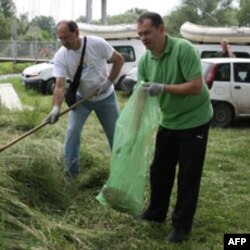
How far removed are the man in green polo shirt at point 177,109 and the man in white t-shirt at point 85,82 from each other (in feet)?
3.16

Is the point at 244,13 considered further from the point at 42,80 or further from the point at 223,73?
the point at 223,73

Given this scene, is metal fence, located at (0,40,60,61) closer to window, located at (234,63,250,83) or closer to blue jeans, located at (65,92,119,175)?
window, located at (234,63,250,83)

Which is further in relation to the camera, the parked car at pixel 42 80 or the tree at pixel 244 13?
the tree at pixel 244 13

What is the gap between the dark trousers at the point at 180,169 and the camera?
4.02m

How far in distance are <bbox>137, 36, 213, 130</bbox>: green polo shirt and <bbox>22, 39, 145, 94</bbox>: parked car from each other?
1161 centimetres

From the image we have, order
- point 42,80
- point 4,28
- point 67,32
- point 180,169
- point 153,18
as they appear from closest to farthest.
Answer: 1. point 153,18
2. point 180,169
3. point 67,32
4. point 42,80
5. point 4,28

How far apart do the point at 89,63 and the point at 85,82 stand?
196 mm

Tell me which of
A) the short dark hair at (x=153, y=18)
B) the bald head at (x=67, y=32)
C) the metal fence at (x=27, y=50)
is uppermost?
the short dark hair at (x=153, y=18)

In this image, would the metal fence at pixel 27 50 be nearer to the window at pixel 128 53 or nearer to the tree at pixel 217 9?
the window at pixel 128 53

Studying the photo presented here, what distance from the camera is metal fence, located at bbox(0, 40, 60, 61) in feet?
113

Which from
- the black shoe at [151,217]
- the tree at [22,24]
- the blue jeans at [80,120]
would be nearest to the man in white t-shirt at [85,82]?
the blue jeans at [80,120]

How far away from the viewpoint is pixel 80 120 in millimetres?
5219

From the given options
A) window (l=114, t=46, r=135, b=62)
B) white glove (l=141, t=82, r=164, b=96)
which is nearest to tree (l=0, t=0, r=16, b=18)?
window (l=114, t=46, r=135, b=62)

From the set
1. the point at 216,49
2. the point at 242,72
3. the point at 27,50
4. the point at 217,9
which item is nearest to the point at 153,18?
the point at 242,72
